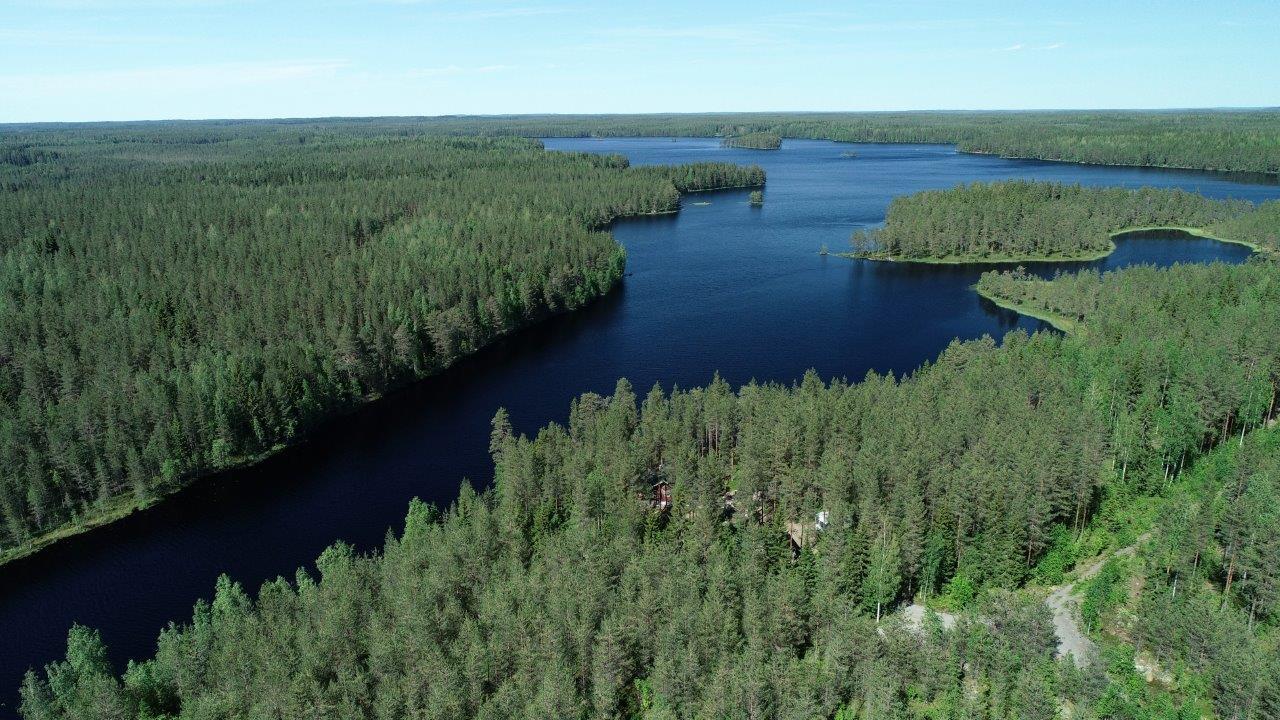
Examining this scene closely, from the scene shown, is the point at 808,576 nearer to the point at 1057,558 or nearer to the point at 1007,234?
the point at 1057,558

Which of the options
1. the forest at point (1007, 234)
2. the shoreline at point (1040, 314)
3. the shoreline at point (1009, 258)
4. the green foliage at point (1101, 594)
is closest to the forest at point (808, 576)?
the green foliage at point (1101, 594)

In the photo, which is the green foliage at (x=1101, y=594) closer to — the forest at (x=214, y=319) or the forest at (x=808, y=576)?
the forest at (x=808, y=576)

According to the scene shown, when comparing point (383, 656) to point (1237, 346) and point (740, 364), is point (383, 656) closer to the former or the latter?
point (740, 364)

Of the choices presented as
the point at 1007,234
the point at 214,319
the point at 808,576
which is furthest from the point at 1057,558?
the point at 1007,234

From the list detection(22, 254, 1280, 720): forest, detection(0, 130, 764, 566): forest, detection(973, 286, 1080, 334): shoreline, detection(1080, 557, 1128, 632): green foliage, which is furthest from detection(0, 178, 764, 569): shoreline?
detection(973, 286, 1080, 334): shoreline

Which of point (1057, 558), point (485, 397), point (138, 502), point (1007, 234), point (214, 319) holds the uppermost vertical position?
point (1007, 234)
